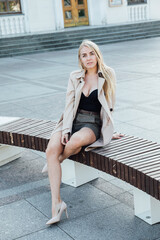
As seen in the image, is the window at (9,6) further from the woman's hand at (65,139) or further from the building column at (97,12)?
the woman's hand at (65,139)

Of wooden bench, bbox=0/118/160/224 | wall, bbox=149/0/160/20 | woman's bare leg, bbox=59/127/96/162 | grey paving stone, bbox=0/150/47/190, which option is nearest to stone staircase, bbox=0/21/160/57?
wall, bbox=149/0/160/20

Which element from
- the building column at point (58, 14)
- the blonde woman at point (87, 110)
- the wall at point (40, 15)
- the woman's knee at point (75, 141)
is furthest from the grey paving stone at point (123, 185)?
the building column at point (58, 14)

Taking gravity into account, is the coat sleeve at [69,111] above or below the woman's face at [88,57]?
below

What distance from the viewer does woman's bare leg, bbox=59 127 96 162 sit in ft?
12.3

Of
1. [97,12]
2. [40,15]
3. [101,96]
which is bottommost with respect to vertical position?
[101,96]

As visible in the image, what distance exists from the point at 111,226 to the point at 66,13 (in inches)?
812

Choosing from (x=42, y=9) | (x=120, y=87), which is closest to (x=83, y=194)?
(x=120, y=87)

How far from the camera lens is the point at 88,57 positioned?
3922mm

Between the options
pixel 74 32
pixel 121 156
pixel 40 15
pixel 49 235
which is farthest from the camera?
pixel 40 15

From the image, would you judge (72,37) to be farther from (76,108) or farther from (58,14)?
(76,108)

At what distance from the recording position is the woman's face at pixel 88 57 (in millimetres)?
3904

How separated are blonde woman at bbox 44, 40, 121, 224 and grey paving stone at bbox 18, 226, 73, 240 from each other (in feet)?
1.88

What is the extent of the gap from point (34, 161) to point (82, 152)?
1.33 meters

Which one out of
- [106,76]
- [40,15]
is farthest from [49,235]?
[40,15]
